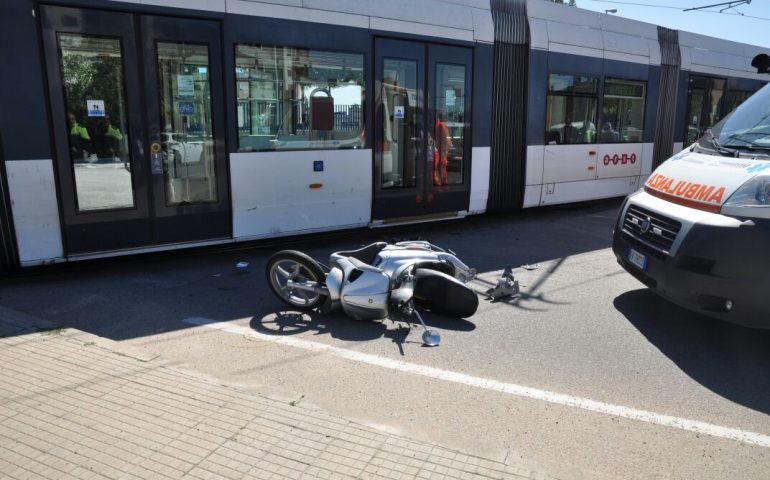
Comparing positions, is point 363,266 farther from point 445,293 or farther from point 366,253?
point 445,293

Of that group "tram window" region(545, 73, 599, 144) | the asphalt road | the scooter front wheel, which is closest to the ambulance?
the asphalt road

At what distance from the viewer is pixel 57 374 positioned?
14.0ft

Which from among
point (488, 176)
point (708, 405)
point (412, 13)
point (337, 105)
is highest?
point (412, 13)

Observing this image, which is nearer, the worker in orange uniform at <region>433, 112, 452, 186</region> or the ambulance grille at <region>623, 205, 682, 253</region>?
the ambulance grille at <region>623, 205, 682, 253</region>

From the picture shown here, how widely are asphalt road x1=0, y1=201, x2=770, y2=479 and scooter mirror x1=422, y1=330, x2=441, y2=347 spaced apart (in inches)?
3.3

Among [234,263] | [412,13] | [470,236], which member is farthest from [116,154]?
[470,236]

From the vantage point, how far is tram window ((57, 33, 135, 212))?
6340mm

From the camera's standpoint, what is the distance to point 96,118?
21.2 ft

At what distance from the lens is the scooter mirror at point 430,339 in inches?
199

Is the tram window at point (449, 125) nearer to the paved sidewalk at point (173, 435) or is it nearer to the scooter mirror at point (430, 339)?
the scooter mirror at point (430, 339)

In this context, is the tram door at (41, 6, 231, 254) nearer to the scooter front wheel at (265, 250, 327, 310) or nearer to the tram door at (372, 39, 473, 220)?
the scooter front wheel at (265, 250, 327, 310)

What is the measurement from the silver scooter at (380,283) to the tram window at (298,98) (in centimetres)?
241

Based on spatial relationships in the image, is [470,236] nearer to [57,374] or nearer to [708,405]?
[708,405]

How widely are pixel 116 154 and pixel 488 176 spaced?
5.73 meters
